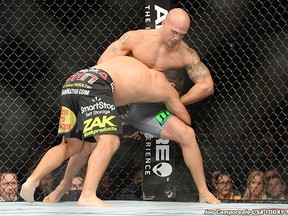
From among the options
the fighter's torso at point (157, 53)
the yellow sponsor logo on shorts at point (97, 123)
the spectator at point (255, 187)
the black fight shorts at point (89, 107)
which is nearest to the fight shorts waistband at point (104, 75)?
the black fight shorts at point (89, 107)

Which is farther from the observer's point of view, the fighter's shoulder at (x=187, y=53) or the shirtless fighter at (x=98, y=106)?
the fighter's shoulder at (x=187, y=53)

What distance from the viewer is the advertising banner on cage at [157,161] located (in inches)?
141

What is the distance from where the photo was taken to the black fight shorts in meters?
2.72

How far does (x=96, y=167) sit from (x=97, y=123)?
161 mm

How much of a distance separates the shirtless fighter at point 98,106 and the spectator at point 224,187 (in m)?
0.74

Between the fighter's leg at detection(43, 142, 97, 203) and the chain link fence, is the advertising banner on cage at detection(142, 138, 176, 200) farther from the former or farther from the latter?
the fighter's leg at detection(43, 142, 97, 203)

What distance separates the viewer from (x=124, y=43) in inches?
127

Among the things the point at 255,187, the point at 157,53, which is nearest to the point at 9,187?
the point at 157,53

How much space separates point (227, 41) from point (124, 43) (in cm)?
91

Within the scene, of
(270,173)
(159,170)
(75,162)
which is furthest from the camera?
(270,173)

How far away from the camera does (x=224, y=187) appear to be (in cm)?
374

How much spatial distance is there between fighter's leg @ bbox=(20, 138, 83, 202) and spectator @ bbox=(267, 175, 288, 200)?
1196mm

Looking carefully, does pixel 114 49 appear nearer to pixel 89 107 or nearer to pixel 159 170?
pixel 89 107

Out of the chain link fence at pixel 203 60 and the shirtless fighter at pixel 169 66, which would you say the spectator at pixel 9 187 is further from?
the shirtless fighter at pixel 169 66
